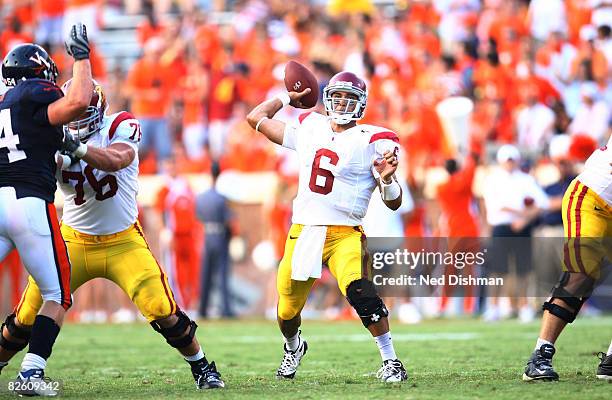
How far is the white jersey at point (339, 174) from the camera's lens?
6.80 m

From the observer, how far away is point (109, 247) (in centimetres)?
655

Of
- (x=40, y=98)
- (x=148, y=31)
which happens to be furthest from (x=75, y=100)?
(x=148, y=31)

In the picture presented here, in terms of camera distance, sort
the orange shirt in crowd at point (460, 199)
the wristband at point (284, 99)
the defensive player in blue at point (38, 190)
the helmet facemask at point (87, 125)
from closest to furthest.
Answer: the defensive player in blue at point (38, 190) < the helmet facemask at point (87, 125) < the wristband at point (284, 99) < the orange shirt in crowd at point (460, 199)

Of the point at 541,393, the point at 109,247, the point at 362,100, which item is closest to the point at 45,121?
the point at 109,247

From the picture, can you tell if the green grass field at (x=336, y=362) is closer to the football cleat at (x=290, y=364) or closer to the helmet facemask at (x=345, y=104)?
the football cleat at (x=290, y=364)

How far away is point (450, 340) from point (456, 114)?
466 centimetres

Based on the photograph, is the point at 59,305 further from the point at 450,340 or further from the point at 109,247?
the point at 450,340

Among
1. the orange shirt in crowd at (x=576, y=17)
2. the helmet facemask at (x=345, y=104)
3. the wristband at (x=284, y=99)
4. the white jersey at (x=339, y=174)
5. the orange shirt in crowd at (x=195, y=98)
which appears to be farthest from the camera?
the orange shirt in crowd at (x=195, y=98)

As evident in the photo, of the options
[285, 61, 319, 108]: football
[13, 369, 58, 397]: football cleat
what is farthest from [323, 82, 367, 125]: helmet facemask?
[13, 369, 58, 397]: football cleat

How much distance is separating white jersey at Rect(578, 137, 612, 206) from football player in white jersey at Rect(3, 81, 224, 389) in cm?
248

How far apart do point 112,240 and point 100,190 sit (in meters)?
0.31

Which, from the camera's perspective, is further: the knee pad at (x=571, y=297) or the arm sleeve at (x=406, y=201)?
the arm sleeve at (x=406, y=201)

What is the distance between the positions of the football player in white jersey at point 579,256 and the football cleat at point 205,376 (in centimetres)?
182

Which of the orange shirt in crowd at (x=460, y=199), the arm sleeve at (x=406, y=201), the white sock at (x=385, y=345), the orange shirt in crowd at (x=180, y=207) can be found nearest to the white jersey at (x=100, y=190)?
the white sock at (x=385, y=345)
